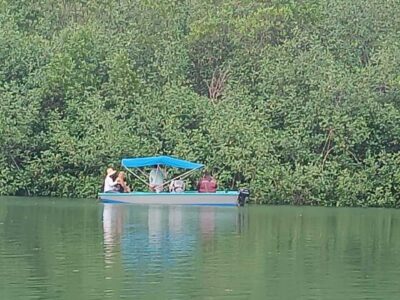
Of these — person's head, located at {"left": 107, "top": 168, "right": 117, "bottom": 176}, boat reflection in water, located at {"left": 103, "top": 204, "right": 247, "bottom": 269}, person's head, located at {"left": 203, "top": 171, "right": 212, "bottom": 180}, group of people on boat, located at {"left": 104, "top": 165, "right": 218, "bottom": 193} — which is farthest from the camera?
person's head, located at {"left": 203, "top": 171, "right": 212, "bottom": 180}

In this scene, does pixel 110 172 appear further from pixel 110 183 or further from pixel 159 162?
pixel 159 162

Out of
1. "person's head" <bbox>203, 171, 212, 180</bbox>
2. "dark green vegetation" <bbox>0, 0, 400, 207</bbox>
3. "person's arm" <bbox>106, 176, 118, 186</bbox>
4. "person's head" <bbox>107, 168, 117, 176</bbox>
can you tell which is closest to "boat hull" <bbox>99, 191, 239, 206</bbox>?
"person's arm" <bbox>106, 176, 118, 186</bbox>

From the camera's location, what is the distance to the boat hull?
3412cm

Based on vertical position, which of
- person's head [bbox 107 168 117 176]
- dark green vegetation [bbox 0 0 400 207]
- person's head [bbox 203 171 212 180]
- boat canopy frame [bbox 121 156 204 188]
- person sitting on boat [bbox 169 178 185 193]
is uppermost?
dark green vegetation [bbox 0 0 400 207]

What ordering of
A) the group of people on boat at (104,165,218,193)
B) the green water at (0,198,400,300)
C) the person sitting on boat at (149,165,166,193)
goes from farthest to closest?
the person sitting on boat at (149,165,166,193)
the group of people on boat at (104,165,218,193)
the green water at (0,198,400,300)

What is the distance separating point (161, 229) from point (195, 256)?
18.5 feet

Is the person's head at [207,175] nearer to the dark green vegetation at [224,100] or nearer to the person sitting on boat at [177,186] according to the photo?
the dark green vegetation at [224,100]

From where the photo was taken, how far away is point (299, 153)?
124ft

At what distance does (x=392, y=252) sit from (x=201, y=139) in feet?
62.8

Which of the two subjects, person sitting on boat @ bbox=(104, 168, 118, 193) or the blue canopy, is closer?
person sitting on boat @ bbox=(104, 168, 118, 193)

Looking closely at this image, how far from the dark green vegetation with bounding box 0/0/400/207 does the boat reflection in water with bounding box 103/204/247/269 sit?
521 centimetres

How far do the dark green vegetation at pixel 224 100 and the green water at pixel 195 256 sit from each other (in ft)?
26.1

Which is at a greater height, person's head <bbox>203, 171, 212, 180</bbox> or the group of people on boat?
person's head <bbox>203, 171, 212, 180</bbox>

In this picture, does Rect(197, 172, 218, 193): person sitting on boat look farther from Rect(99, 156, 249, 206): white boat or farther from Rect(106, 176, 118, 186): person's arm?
Rect(106, 176, 118, 186): person's arm
